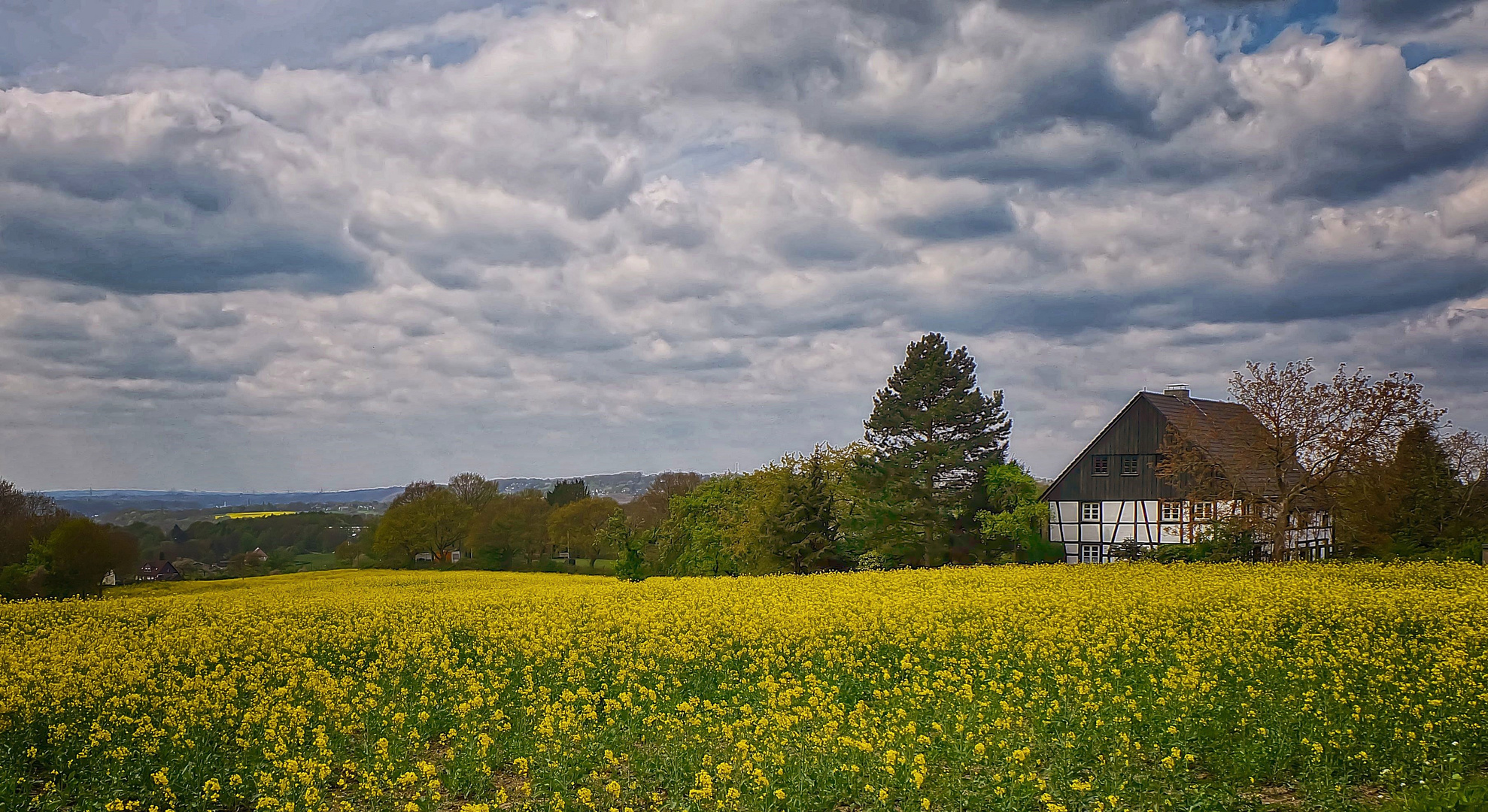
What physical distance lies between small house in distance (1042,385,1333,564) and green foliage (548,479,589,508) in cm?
5527

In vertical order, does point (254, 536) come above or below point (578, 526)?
below

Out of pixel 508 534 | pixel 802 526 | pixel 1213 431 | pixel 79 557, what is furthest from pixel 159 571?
pixel 1213 431

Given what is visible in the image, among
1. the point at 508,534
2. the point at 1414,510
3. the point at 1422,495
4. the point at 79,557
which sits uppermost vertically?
the point at 1422,495

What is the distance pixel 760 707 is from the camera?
12016 millimetres

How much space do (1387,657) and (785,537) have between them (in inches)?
1221

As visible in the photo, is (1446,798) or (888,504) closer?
(1446,798)

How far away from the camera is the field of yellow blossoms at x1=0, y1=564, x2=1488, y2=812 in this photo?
9477mm

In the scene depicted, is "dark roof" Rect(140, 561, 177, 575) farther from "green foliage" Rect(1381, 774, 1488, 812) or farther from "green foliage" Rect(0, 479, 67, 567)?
"green foliage" Rect(1381, 774, 1488, 812)

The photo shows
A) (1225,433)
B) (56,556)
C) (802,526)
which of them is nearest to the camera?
(56,556)

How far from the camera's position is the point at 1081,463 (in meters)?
48.0

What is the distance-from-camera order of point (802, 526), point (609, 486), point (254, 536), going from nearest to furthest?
point (802, 526)
point (254, 536)
point (609, 486)

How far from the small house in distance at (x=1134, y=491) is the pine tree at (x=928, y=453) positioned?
421 cm

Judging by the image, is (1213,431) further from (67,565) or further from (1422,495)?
(67,565)

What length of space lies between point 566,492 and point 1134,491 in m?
62.6
